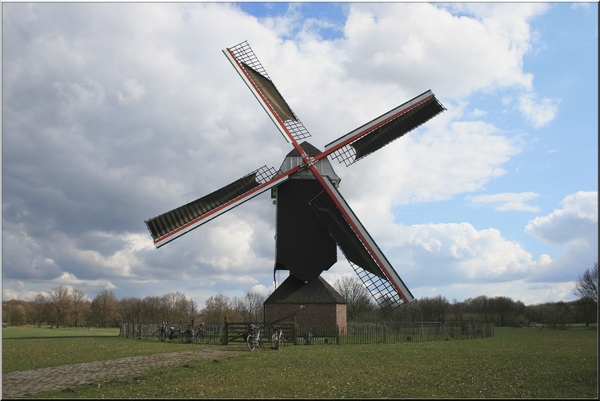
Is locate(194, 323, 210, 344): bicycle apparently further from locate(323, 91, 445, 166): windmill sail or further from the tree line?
the tree line

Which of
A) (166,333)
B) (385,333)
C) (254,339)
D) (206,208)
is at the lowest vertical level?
(385,333)

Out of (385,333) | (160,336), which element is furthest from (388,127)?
(160,336)

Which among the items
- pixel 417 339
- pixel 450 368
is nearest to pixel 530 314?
pixel 417 339

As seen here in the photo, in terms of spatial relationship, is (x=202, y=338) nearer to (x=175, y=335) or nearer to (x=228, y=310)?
(x=175, y=335)

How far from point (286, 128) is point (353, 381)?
19.6 metres

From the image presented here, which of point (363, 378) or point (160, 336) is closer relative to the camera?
point (363, 378)

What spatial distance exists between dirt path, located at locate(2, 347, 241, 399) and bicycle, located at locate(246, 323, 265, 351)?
2.60 meters

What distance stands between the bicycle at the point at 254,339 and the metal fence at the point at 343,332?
37.1 inches

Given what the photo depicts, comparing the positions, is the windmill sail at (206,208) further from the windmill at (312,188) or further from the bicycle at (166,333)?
the bicycle at (166,333)

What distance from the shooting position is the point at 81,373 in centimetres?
1488

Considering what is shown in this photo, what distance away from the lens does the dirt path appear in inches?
486

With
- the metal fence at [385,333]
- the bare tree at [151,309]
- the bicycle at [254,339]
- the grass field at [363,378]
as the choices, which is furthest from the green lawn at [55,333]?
the bare tree at [151,309]

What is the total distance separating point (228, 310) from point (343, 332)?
60599mm

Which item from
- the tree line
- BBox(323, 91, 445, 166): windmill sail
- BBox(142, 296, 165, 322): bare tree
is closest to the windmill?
BBox(323, 91, 445, 166): windmill sail
